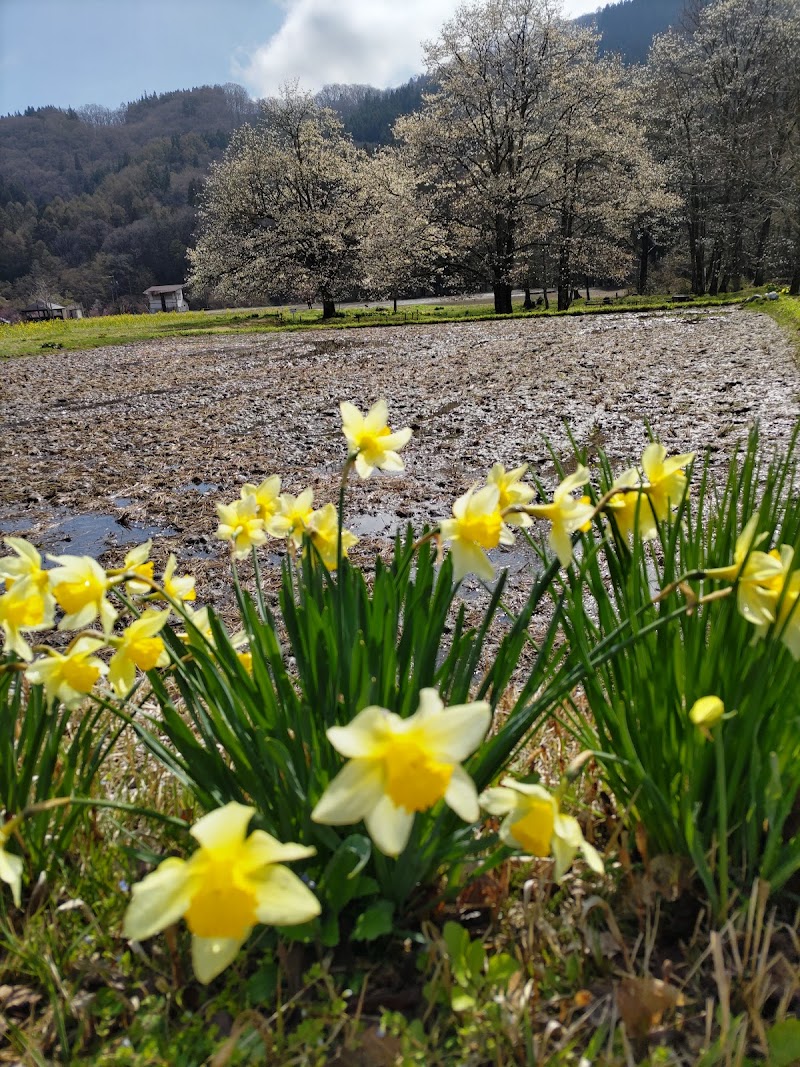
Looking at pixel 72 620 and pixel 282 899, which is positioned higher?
pixel 72 620

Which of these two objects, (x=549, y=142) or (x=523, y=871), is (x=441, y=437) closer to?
(x=523, y=871)

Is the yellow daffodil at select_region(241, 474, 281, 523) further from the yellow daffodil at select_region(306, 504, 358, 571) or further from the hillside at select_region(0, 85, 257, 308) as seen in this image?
the hillside at select_region(0, 85, 257, 308)

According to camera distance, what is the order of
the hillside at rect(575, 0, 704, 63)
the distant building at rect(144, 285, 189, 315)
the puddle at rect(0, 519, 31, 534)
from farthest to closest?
1. the hillside at rect(575, 0, 704, 63)
2. the distant building at rect(144, 285, 189, 315)
3. the puddle at rect(0, 519, 31, 534)

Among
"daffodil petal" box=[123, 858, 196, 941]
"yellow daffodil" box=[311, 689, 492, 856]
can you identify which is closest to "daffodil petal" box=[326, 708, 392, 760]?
"yellow daffodil" box=[311, 689, 492, 856]

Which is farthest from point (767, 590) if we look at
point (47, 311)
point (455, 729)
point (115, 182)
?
point (115, 182)

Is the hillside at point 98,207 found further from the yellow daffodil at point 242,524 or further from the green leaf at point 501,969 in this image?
the green leaf at point 501,969

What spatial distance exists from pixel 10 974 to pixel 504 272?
77.9ft

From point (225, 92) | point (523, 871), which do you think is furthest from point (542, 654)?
point (225, 92)

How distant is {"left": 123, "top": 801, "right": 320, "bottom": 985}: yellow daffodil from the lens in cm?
69

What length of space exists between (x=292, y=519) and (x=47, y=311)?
6605 cm

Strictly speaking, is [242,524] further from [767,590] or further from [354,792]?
[767,590]

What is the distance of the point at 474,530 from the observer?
107 centimetres

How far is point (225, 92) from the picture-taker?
122438mm

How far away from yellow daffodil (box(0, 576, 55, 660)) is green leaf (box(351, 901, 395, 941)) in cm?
62
